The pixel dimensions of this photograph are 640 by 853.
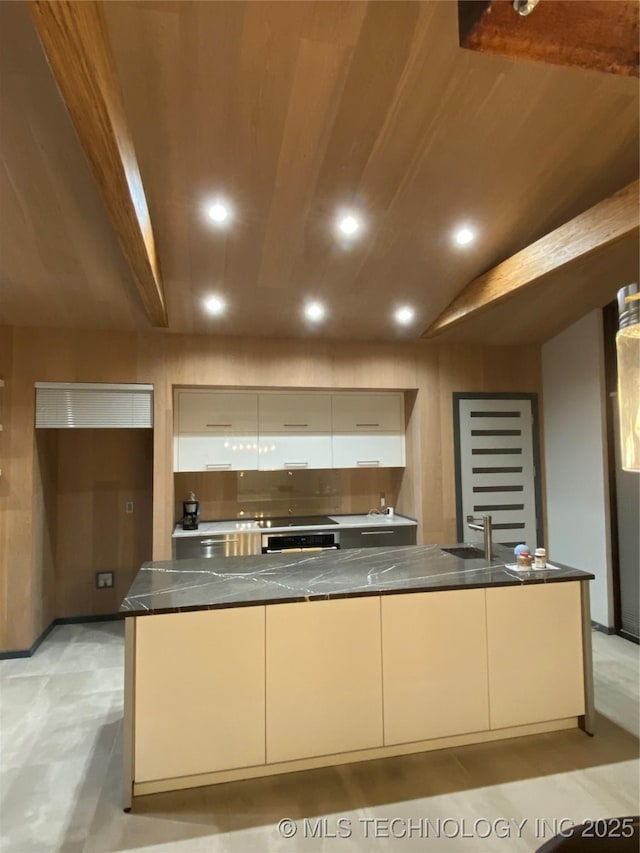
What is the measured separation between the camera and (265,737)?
2105 millimetres

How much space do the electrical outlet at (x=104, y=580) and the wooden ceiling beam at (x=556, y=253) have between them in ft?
11.9

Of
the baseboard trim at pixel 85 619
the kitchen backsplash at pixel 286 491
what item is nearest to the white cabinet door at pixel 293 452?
the kitchen backsplash at pixel 286 491

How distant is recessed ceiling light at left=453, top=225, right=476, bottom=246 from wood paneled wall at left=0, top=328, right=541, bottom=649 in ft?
4.55

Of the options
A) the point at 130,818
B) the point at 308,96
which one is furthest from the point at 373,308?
the point at 130,818

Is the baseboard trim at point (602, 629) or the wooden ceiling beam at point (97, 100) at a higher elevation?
the wooden ceiling beam at point (97, 100)

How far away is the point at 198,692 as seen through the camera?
2.04 meters

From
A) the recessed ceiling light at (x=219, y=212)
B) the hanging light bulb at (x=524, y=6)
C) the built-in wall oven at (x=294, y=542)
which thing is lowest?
the built-in wall oven at (x=294, y=542)

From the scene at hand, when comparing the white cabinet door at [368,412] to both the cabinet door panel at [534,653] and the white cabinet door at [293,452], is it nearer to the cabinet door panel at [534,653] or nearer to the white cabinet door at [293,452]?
the white cabinet door at [293,452]

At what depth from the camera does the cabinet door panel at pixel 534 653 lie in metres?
2.38

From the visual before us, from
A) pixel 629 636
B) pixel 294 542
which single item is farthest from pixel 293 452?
pixel 629 636

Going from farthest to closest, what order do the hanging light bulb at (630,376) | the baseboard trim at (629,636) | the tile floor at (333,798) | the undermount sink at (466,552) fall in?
the baseboard trim at (629,636) → the undermount sink at (466,552) → the tile floor at (333,798) → the hanging light bulb at (630,376)

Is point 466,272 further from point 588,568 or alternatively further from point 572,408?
point 588,568

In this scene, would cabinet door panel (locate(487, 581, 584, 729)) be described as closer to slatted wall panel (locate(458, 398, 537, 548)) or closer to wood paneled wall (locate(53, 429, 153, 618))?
slatted wall panel (locate(458, 398, 537, 548))

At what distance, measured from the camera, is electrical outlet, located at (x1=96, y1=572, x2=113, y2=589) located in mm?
4219
